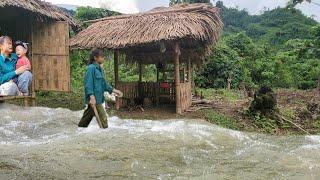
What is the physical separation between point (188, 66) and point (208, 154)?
7.50 meters

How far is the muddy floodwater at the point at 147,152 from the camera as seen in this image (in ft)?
19.7

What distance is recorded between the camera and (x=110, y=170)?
6066mm

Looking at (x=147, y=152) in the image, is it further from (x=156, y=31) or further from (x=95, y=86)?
(x=156, y=31)

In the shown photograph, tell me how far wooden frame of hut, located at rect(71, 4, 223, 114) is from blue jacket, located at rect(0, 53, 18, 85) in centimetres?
307

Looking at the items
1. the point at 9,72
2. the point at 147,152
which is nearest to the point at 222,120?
the point at 147,152

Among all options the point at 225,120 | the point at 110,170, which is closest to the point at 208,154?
the point at 110,170

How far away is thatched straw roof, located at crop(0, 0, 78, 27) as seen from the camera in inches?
433

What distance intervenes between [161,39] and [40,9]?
10.1 ft

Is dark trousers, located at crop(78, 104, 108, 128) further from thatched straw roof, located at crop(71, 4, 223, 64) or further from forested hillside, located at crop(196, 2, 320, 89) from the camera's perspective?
forested hillside, located at crop(196, 2, 320, 89)

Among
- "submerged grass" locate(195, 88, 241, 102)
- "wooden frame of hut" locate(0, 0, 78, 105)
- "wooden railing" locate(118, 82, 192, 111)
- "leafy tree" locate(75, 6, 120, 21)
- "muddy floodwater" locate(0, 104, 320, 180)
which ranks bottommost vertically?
"muddy floodwater" locate(0, 104, 320, 180)

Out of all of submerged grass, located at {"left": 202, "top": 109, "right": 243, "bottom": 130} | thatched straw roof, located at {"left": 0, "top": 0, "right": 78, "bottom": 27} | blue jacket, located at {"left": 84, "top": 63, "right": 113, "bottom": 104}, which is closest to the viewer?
blue jacket, located at {"left": 84, "top": 63, "right": 113, "bottom": 104}

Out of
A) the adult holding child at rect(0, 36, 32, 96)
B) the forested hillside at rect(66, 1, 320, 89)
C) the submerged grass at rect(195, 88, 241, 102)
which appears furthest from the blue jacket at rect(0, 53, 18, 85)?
the forested hillside at rect(66, 1, 320, 89)

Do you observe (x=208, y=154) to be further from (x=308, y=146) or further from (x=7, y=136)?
(x=7, y=136)

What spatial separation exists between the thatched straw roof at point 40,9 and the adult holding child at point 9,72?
3.64ft
